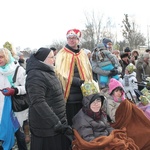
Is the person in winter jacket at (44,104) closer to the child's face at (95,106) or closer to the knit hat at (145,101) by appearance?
the child's face at (95,106)

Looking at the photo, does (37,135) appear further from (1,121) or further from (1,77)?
(1,77)

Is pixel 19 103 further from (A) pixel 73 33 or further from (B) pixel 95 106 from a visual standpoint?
(A) pixel 73 33

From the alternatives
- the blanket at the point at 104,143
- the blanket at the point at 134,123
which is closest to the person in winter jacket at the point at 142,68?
the blanket at the point at 134,123

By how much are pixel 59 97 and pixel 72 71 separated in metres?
0.89

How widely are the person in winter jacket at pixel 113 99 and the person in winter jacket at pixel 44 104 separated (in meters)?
1.03

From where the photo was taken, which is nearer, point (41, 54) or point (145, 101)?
point (41, 54)

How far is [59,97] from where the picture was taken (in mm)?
2721

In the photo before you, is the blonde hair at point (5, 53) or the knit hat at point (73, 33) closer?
the blonde hair at point (5, 53)

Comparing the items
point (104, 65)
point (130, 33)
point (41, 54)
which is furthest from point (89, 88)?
point (130, 33)

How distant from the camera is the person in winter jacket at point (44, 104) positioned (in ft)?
8.18

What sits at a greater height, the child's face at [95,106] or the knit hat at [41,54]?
the knit hat at [41,54]

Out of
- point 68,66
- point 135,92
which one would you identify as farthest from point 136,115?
point 135,92

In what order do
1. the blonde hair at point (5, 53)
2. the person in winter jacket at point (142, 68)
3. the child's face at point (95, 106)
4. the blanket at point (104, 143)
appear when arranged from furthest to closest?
the person in winter jacket at point (142, 68), the blonde hair at point (5, 53), the child's face at point (95, 106), the blanket at point (104, 143)

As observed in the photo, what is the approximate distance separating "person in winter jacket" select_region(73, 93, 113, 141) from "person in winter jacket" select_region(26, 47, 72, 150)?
0.87 ft
